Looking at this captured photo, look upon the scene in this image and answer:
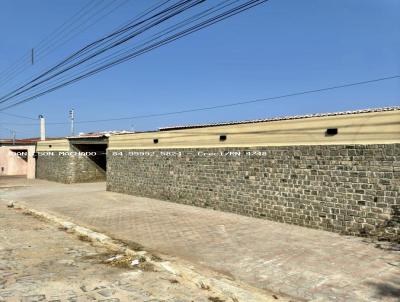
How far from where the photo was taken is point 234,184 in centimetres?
1298

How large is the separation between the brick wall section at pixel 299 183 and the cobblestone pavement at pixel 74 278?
5.03 meters

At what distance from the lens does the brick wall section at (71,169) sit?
89.0 feet

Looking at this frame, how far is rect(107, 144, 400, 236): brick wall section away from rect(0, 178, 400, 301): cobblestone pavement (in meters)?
0.44

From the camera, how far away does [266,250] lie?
8227 millimetres

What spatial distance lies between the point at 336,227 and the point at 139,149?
10866 mm

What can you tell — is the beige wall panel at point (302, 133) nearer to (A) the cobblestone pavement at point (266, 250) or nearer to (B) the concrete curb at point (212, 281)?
(A) the cobblestone pavement at point (266, 250)

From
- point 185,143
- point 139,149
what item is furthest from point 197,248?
point 139,149

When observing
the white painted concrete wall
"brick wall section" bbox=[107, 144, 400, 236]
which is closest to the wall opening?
the white painted concrete wall

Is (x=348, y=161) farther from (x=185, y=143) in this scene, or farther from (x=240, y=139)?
(x=185, y=143)

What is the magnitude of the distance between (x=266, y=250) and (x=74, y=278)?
383 centimetres

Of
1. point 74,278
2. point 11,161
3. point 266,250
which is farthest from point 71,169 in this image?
point 74,278

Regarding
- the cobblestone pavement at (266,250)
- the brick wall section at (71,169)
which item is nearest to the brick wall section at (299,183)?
the cobblestone pavement at (266,250)

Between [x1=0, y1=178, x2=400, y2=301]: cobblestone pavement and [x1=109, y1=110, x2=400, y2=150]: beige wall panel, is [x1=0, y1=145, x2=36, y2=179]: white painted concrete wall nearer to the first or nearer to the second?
[x1=109, y1=110, x2=400, y2=150]: beige wall panel

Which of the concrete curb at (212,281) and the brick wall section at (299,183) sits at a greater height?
the brick wall section at (299,183)
